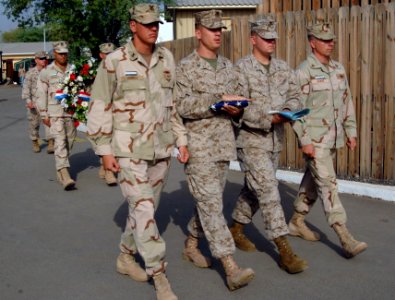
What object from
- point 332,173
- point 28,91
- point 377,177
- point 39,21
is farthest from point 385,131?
point 39,21

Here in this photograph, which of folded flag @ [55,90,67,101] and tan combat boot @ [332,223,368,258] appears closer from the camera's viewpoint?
tan combat boot @ [332,223,368,258]

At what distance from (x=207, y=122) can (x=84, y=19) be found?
29352mm

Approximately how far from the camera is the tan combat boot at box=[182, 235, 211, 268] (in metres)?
5.71

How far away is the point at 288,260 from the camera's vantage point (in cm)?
540

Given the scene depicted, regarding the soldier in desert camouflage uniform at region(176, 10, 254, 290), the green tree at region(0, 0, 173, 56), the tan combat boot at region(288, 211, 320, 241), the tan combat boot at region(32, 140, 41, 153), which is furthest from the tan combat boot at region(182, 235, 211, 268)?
the green tree at region(0, 0, 173, 56)

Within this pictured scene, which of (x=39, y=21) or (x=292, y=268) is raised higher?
(x=39, y=21)

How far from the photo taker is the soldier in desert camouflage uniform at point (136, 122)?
4977 millimetres

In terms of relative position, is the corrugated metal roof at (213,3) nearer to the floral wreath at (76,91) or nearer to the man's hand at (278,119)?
the floral wreath at (76,91)

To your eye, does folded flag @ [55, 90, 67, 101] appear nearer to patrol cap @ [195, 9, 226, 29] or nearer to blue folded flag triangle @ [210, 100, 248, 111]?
patrol cap @ [195, 9, 226, 29]

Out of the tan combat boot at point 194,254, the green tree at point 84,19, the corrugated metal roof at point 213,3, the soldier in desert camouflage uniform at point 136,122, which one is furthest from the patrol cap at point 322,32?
the green tree at point 84,19

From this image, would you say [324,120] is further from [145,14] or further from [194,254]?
[145,14]

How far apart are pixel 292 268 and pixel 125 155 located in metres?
1.66

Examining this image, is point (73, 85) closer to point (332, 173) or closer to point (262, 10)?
point (262, 10)

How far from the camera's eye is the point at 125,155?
198 inches
